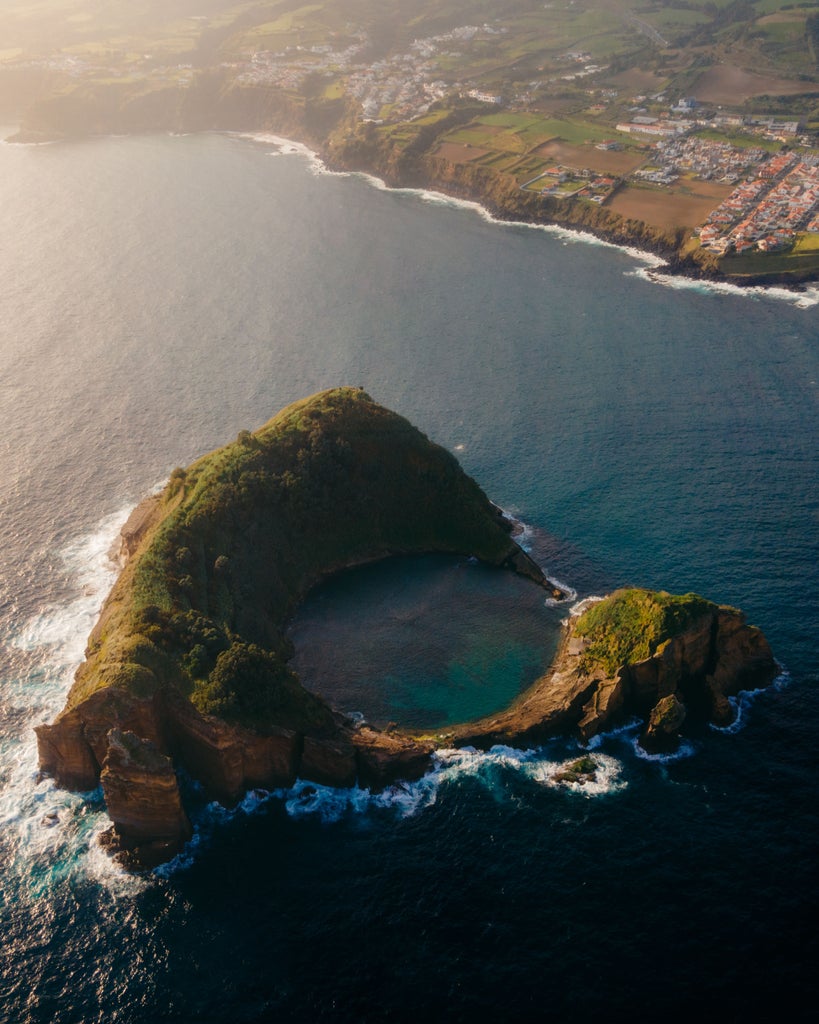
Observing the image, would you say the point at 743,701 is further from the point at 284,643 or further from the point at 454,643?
the point at 284,643

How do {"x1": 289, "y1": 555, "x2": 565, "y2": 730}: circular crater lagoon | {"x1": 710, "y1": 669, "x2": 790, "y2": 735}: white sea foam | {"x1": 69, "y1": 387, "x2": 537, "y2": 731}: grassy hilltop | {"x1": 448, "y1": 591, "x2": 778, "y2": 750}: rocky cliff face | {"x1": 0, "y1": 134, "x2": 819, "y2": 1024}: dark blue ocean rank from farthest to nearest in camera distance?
1. {"x1": 289, "y1": 555, "x2": 565, "y2": 730}: circular crater lagoon
2. {"x1": 710, "y1": 669, "x2": 790, "y2": 735}: white sea foam
3. {"x1": 448, "y1": 591, "x2": 778, "y2": 750}: rocky cliff face
4. {"x1": 69, "y1": 387, "x2": 537, "y2": 731}: grassy hilltop
5. {"x1": 0, "y1": 134, "x2": 819, "y2": 1024}: dark blue ocean

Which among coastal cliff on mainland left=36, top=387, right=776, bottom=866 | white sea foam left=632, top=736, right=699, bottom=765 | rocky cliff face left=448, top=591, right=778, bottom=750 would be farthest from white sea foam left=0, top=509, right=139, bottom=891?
white sea foam left=632, top=736, right=699, bottom=765

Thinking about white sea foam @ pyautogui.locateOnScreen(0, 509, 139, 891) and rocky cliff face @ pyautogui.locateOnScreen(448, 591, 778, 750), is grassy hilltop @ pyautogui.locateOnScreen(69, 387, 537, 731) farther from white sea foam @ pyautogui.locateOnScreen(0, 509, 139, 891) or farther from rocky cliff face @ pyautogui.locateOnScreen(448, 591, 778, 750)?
rocky cliff face @ pyautogui.locateOnScreen(448, 591, 778, 750)

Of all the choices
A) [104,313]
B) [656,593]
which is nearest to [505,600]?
[656,593]

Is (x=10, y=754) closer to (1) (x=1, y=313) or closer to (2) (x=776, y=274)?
(1) (x=1, y=313)

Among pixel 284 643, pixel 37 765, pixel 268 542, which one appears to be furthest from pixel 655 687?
pixel 37 765

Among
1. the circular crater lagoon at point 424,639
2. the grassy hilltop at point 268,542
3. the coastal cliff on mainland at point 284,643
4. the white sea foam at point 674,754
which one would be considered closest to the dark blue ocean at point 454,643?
the white sea foam at point 674,754
